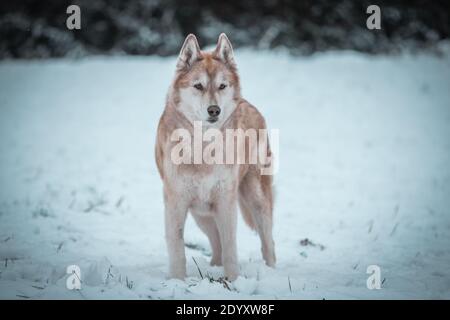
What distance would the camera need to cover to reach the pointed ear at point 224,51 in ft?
13.7

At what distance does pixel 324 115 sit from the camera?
1269cm

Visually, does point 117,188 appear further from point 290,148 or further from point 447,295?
point 447,295

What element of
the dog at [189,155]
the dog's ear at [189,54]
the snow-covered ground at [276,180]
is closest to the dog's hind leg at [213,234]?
the snow-covered ground at [276,180]

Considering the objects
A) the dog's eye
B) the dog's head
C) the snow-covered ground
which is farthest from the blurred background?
the dog's eye

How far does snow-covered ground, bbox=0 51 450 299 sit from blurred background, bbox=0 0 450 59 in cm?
75

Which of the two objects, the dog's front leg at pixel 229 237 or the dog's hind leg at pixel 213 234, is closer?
the dog's front leg at pixel 229 237

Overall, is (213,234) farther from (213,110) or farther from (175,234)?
(213,110)

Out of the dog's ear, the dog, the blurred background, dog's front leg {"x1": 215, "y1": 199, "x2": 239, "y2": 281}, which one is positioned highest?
the blurred background

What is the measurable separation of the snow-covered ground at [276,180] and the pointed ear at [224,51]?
1853 millimetres

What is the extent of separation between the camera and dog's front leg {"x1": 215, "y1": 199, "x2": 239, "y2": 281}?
404cm

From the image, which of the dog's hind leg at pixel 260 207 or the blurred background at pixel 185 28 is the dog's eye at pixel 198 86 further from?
the blurred background at pixel 185 28

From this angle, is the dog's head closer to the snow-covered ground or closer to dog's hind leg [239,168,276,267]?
dog's hind leg [239,168,276,267]
